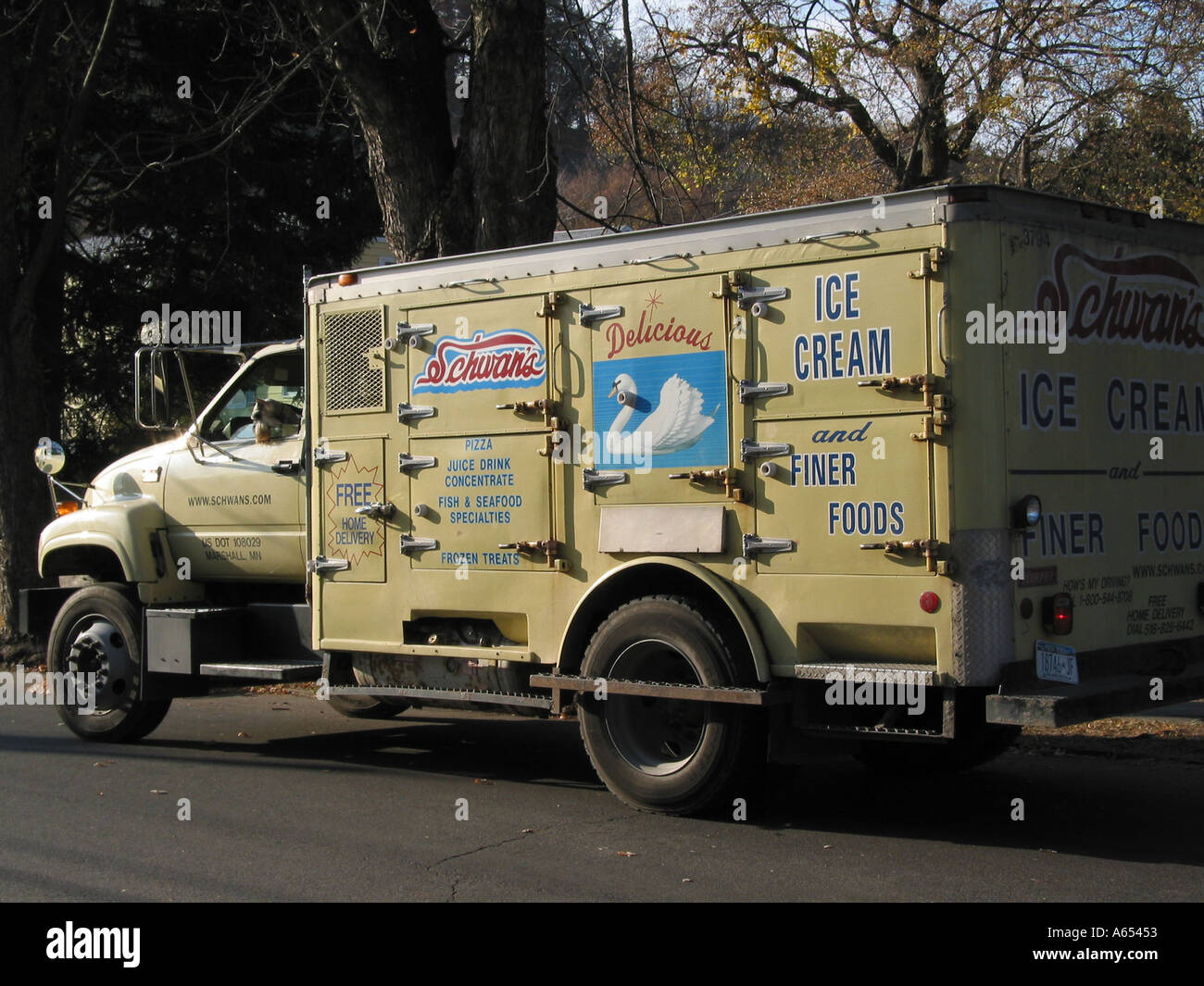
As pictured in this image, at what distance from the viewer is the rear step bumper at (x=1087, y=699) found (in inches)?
231

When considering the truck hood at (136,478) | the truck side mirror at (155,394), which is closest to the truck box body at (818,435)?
the truck side mirror at (155,394)

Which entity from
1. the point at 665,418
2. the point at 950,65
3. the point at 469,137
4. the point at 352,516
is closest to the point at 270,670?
the point at 352,516

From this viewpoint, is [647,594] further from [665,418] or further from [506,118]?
[506,118]

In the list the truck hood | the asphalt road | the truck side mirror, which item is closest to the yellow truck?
the asphalt road

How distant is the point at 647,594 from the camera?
7.18 meters

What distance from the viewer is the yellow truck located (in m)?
6.14

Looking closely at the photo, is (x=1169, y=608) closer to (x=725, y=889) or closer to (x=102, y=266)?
(x=725, y=889)

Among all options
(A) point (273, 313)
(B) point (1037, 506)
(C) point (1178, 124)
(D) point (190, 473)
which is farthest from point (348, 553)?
(C) point (1178, 124)

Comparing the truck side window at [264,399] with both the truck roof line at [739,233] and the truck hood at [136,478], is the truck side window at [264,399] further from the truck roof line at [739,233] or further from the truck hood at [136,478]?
the truck roof line at [739,233]

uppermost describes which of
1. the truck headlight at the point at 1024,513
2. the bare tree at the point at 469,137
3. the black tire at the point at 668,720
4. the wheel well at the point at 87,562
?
the bare tree at the point at 469,137

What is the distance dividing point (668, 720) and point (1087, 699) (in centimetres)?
220

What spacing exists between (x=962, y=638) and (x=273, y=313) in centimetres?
1225

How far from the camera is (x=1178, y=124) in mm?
17016

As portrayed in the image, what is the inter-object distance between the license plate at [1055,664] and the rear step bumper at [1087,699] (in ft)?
0.15
